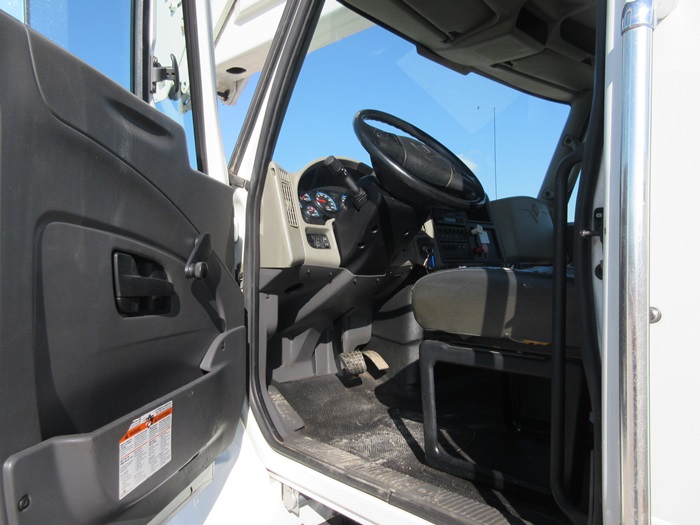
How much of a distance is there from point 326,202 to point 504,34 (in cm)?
104

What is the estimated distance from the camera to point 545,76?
233 cm

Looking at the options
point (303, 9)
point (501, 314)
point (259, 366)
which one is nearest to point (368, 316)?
point (259, 366)

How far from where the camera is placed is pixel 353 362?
2113mm

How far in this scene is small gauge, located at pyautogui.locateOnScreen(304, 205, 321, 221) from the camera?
1.81m

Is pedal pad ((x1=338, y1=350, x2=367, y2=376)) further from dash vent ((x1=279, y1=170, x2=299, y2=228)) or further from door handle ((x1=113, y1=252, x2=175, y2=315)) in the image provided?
door handle ((x1=113, y1=252, x2=175, y2=315))

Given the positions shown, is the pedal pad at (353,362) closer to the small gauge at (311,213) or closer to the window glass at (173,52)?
the small gauge at (311,213)

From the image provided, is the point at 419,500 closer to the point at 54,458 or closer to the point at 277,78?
the point at 54,458

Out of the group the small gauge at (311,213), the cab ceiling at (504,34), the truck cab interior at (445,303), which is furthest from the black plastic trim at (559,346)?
the cab ceiling at (504,34)

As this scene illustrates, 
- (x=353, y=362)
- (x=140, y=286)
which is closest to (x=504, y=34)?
(x=353, y=362)

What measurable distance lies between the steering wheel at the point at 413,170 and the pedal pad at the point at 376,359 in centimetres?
84

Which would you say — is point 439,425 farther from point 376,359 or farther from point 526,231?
point 526,231

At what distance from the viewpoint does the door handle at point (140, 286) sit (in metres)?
0.88

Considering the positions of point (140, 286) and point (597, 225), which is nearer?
point (597, 225)
